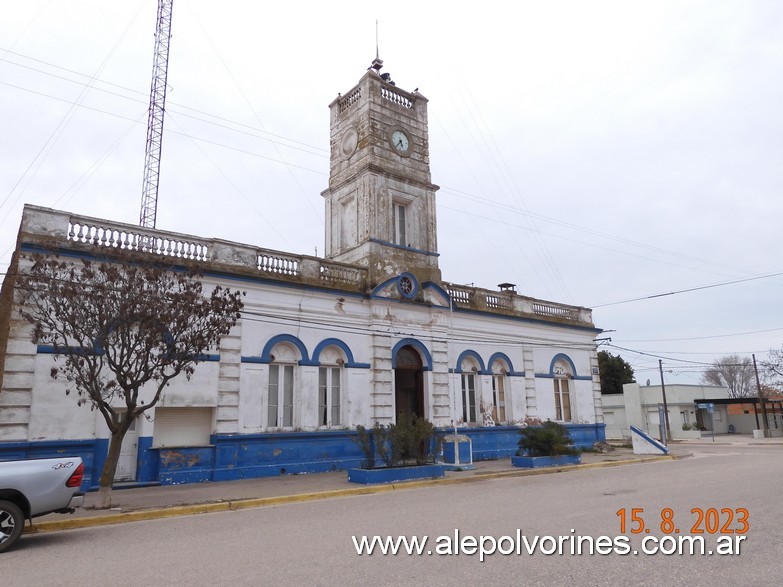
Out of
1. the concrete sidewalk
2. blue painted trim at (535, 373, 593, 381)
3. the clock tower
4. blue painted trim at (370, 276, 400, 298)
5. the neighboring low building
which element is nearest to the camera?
the concrete sidewalk

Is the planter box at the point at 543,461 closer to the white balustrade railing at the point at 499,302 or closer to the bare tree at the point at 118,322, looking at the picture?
the white balustrade railing at the point at 499,302

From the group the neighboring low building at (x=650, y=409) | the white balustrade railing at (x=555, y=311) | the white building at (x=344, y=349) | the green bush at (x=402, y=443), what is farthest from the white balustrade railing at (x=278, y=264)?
the neighboring low building at (x=650, y=409)

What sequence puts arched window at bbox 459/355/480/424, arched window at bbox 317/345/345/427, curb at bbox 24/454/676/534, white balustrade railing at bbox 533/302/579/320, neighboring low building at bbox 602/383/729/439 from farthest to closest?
A: neighboring low building at bbox 602/383/729/439 → white balustrade railing at bbox 533/302/579/320 → arched window at bbox 459/355/480/424 → arched window at bbox 317/345/345/427 → curb at bbox 24/454/676/534

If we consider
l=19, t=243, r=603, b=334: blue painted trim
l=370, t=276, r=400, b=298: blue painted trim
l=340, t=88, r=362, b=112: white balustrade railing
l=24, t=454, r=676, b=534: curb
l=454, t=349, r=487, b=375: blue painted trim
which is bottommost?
l=24, t=454, r=676, b=534: curb

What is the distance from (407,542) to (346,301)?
475 inches

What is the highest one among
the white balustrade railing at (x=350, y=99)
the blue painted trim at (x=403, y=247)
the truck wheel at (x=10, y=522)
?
the white balustrade railing at (x=350, y=99)

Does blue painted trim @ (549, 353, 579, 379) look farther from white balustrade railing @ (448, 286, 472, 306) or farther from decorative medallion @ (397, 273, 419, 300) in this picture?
decorative medallion @ (397, 273, 419, 300)

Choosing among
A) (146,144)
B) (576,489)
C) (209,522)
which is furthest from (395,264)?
(146,144)

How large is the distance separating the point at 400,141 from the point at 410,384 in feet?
30.6

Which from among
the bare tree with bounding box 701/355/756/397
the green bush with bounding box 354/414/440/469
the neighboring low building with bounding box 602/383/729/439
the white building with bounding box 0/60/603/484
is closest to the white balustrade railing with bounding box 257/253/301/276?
the white building with bounding box 0/60/603/484

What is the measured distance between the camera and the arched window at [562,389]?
25.4m

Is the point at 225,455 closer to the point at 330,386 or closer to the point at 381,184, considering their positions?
the point at 330,386

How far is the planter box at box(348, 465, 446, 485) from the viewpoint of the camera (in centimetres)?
1434

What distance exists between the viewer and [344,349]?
61.6 ft
